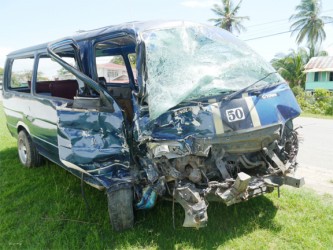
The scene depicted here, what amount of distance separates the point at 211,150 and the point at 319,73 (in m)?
32.1

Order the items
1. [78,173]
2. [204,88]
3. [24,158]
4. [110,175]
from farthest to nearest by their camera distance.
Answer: [24,158]
[78,173]
[110,175]
[204,88]

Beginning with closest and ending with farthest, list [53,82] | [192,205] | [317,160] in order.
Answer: [192,205] → [53,82] → [317,160]

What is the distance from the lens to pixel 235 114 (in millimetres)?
3133

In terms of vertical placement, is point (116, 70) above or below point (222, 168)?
above

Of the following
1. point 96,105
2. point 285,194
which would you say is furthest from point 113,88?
point 285,194

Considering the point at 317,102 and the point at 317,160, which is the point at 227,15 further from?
the point at 317,160

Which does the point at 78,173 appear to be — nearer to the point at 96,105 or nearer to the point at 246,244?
the point at 96,105

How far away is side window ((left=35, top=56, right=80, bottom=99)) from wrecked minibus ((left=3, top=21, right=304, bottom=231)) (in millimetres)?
1320

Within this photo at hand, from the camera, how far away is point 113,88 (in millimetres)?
5934

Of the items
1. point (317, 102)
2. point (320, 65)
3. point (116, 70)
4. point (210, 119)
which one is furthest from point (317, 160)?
point (320, 65)

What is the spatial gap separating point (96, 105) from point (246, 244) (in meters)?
2.17

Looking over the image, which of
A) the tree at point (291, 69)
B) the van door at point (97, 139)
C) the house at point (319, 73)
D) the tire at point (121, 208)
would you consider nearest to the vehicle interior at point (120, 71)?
the van door at point (97, 139)

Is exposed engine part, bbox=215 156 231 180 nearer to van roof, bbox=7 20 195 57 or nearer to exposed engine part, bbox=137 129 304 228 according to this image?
exposed engine part, bbox=137 129 304 228

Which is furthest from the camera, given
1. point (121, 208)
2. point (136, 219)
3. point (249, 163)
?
point (136, 219)
